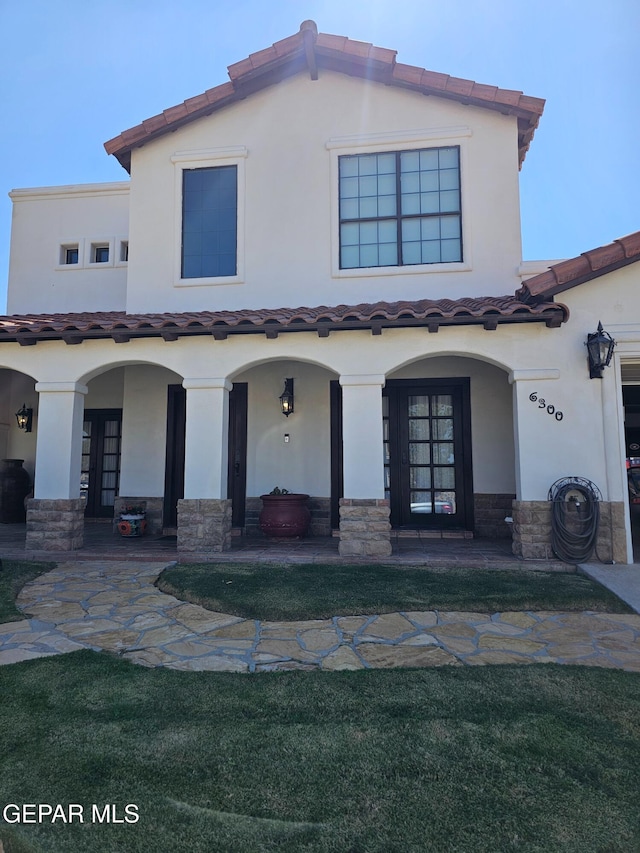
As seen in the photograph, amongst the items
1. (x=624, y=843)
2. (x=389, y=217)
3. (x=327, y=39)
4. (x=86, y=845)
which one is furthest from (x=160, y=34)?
(x=624, y=843)

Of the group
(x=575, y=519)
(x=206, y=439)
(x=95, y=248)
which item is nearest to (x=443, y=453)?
(x=575, y=519)

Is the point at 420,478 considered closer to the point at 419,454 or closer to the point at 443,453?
the point at 419,454

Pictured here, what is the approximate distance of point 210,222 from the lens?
32.1 ft

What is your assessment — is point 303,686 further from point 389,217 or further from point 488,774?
point 389,217

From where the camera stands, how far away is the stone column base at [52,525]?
8039 mm

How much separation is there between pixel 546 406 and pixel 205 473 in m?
5.04

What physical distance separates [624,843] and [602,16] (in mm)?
11178

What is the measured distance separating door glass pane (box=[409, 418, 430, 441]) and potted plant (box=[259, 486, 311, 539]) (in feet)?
7.81

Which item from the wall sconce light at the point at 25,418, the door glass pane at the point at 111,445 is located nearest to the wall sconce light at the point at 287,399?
the door glass pane at the point at 111,445

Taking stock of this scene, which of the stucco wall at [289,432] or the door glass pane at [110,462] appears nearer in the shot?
the stucco wall at [289,432]

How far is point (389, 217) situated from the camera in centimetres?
920

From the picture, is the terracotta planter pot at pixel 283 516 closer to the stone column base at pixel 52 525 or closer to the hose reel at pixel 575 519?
the stone column base at pixel 52 525

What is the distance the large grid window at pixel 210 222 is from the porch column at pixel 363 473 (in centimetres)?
376

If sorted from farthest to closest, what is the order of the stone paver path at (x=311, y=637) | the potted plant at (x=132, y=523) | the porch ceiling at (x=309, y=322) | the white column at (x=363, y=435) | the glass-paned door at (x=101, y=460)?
the glass-paned door at (x=101, y=460)
the potted plant at (x=132, y=523)
the white column at (x=363, y=435)
the porch ceiling at (x=309, y=322)
the stone paver path at (x=311, y=637)
